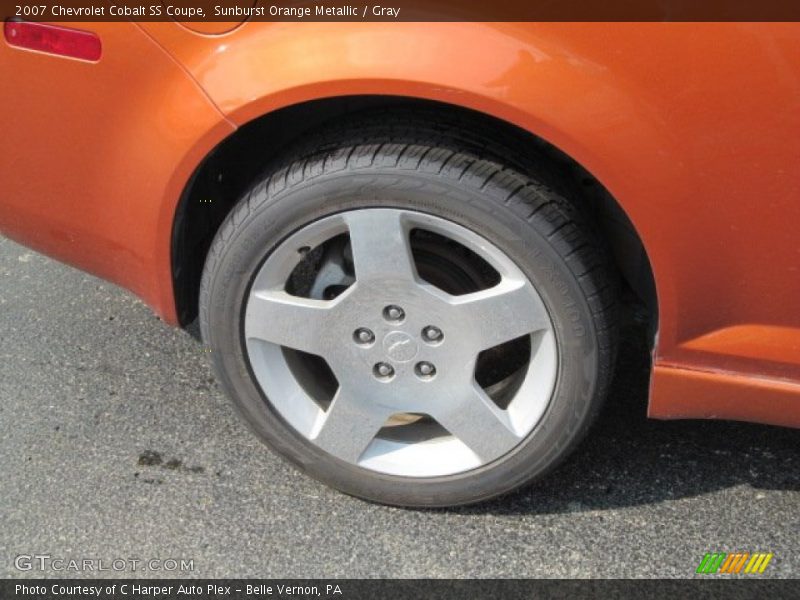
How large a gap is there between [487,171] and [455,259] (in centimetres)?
33

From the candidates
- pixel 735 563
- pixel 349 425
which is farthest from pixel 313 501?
pixel 735 563

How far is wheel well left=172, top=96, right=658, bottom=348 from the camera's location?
1861 millimetres

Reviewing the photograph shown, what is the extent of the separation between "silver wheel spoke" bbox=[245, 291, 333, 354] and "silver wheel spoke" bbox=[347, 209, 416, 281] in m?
0.14

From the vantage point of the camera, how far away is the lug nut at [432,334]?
192 cm

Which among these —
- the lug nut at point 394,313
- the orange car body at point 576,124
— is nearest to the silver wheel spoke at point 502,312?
the lug nut at point 394,313

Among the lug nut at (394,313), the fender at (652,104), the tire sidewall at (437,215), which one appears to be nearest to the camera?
the fender at (652,104)

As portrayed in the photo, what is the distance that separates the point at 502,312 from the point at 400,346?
0.23 metres

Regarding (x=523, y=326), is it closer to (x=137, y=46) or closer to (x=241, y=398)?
(x=241, y=398)

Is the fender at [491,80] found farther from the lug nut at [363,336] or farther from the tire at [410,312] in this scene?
the lug nut at [363,336]

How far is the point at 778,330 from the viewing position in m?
1.77

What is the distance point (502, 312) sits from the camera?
1857mm

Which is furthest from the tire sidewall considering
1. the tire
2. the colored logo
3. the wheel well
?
the colored logo

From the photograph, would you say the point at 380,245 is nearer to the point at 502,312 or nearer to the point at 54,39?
the point at 502,312

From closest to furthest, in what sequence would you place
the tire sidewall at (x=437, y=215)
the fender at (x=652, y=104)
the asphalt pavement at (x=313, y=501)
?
the fender at (x=652, y=104) < the tire sidewall at (x=437, y=215) < the asphalt pavement at (x=313, y=501)
